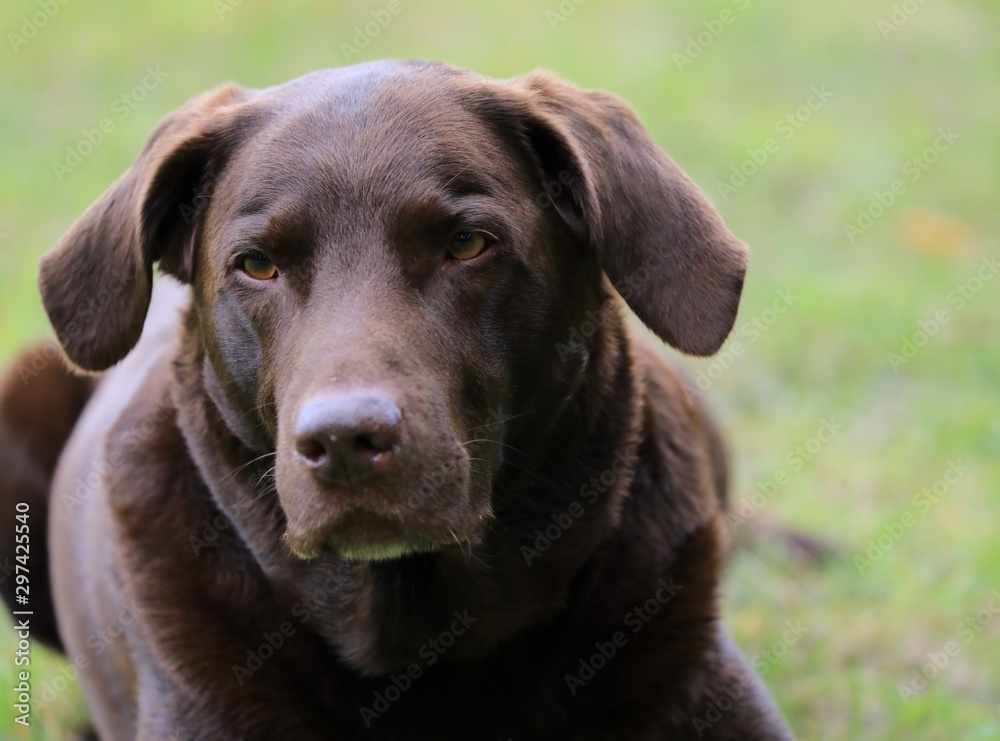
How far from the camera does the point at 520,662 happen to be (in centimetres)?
333

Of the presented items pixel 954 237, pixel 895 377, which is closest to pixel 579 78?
pixel 954 237

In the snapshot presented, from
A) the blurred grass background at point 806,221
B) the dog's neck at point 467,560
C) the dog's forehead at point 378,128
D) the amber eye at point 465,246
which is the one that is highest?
the dog's forehead at point 378,128

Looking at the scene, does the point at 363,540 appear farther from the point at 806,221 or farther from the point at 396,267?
the point at 806,221

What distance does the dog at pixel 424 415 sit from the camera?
2932 mm

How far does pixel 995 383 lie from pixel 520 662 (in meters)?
4.29

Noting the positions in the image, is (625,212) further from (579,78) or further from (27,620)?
(579,78)

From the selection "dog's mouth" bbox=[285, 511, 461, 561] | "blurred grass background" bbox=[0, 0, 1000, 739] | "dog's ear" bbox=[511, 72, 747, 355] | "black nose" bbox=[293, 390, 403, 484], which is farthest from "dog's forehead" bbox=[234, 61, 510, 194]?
"blurred grass background" bbox=[0, 0, 1000, 739]

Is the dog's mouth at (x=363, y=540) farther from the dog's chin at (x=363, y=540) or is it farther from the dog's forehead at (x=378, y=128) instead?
the dog's forehead at (x=378, y=128)

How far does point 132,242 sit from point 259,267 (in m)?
0.39

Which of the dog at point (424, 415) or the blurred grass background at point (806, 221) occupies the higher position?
the dog at point (424, 415)

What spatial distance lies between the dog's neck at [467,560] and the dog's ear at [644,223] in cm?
24

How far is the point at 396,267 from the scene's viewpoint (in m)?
2.91

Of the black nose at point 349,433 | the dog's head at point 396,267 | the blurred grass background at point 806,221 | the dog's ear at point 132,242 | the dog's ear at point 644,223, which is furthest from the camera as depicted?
the blurred grass background at point 806,221

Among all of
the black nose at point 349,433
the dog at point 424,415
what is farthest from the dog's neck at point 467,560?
the black nose at point 349,433
